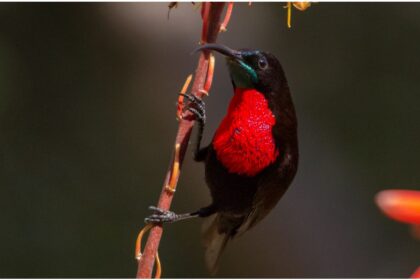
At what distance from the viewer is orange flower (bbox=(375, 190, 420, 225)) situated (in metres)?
0.44

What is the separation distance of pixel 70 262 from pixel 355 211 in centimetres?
112

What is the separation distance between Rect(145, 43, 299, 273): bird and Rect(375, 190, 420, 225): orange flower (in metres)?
0.32

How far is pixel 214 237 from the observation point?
122 centimetres

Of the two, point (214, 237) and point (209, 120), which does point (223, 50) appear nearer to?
point (214, 237)

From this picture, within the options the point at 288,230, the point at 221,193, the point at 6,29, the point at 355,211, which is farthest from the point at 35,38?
the point at 221,193

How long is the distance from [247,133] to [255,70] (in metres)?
0.09

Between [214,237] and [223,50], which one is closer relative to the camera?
[223,50]

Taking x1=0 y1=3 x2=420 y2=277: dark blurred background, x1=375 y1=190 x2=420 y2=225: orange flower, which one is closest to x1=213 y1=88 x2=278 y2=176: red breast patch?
x1=375 y1=190 x2=420 y2=225: orange flower

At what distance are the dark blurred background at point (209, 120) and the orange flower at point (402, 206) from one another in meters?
2.15

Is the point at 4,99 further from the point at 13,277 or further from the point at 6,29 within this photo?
the point at 13,277

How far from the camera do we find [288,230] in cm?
285

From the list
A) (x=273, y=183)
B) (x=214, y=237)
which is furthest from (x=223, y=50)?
(x=214, y=237)

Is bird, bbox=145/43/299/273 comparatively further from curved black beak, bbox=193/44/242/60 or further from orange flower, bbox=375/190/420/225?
orange flower, bbox=375/190/420/225

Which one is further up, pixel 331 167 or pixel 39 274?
pixel 331 167
